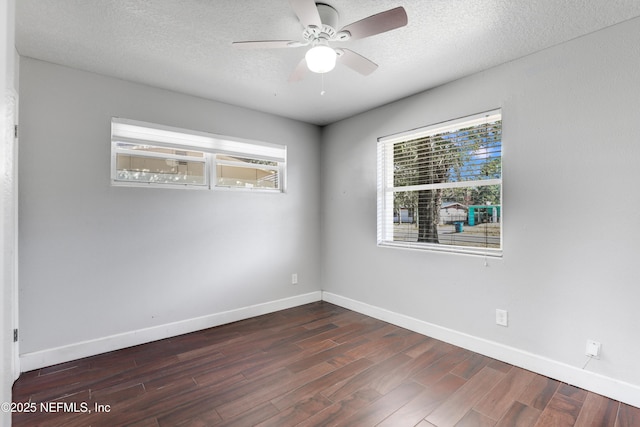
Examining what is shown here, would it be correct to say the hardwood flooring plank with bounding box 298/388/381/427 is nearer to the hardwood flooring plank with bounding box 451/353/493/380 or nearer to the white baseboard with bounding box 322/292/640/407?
the hardwood flooring plank with bounding box 451/353/493/380

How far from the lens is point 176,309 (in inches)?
122

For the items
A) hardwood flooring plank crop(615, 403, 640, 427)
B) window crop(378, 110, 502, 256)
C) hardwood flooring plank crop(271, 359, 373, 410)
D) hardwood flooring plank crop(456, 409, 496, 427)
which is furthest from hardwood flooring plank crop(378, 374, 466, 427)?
window crop(378, 110, 502, 256)

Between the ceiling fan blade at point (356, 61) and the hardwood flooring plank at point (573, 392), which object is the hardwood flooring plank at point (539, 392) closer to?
the hardwood flooring plank at point (573, 392)

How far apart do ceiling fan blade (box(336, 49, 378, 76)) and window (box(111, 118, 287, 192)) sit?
73.3 inches

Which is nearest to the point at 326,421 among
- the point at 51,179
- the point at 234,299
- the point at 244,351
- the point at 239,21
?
the point at 244,351

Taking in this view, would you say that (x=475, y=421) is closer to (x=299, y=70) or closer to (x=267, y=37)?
(x=299, y=70)

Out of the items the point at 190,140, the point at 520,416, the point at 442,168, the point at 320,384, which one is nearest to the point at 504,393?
the point at 520,416

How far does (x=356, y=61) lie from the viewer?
210 cm

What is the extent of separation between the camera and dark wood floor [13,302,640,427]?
6.03 feet

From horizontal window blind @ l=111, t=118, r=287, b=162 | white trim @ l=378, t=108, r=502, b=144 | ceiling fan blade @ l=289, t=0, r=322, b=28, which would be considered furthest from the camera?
horizontal window blind @ l=111, t=118, r=287, b=162

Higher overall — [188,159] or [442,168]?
[188,159]

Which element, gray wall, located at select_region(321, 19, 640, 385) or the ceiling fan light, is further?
gray wall, located at select_region(321, 19, 640, 385)

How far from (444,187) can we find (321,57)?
5.97 feet

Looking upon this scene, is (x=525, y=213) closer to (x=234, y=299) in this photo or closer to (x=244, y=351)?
(x=244, y=351)
